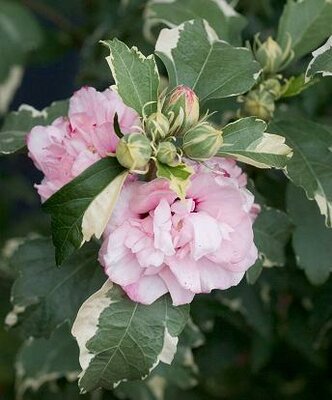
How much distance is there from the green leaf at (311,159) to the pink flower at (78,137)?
19 centimetres

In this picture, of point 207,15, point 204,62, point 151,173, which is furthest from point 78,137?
point 207,15

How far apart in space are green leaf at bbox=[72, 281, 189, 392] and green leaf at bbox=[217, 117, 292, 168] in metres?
0.15

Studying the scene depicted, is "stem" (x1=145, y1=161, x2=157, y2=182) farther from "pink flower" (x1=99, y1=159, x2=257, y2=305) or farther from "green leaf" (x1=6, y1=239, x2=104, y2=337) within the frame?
"green leaf" (x1=6, y1=239, x2=104, y2=337)

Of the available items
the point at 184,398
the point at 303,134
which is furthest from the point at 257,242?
the point at 184,398

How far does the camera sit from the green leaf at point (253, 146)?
750 mm

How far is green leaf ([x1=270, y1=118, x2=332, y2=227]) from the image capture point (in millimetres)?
841

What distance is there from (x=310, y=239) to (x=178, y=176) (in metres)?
0.34

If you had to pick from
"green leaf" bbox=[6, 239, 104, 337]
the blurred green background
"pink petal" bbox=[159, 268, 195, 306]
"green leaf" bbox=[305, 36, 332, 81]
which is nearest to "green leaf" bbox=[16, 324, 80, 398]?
the blurred green background

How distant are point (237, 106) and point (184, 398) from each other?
68cm

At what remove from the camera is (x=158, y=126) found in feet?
2.39

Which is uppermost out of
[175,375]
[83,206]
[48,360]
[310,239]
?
[83,206]

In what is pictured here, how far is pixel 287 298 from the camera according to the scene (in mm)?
1354

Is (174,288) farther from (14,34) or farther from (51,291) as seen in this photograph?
(14,34)

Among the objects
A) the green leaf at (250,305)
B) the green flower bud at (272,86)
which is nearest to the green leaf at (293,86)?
the green flower bud at (272,86)
